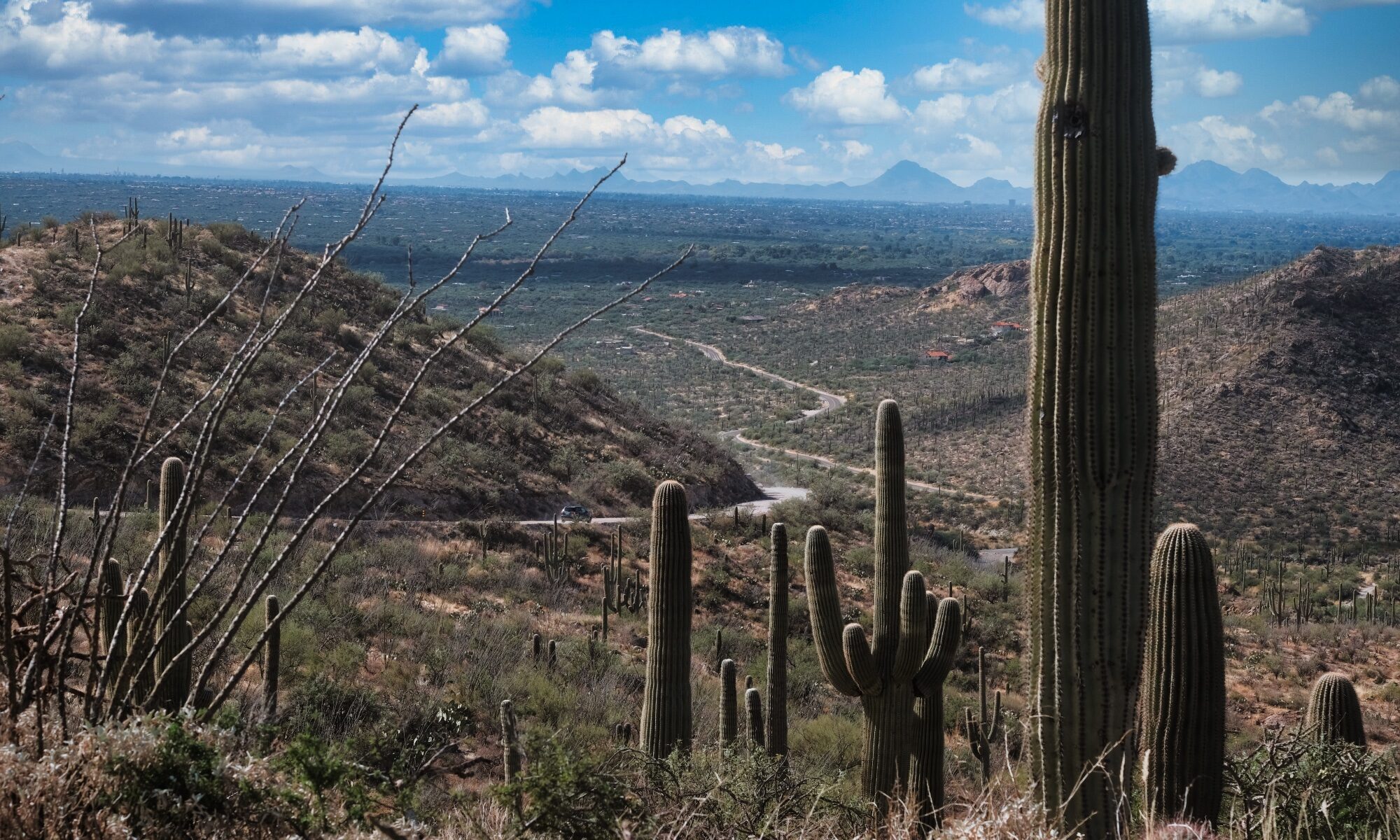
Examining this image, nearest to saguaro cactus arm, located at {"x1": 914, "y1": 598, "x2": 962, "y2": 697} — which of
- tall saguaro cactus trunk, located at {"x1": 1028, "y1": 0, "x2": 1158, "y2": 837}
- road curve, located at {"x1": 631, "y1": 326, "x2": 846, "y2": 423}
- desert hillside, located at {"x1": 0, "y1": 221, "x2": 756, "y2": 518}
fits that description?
tall saguaro cactus trunk, located at {"x1": 1028, "y1": 0, "x2": 1158, "y2": 837}

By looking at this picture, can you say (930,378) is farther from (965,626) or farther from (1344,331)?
(965,626)

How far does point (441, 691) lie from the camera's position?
38.6ft

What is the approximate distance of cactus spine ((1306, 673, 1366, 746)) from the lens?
8227 mm

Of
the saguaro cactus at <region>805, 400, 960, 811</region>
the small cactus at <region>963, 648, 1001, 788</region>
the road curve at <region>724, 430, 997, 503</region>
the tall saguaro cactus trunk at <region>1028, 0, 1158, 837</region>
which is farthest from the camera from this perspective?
the road curve at <region>724, 430, 997, 503</region>

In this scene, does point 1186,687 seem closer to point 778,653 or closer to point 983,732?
point 778,653

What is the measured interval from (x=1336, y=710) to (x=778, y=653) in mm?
4242

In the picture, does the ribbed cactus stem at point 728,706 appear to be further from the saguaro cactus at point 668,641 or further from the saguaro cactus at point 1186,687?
the saguaro cactus at point 1186,687

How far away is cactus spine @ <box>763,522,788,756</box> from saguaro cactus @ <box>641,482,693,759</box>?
1.31 m

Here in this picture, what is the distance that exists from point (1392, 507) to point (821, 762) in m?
28.7

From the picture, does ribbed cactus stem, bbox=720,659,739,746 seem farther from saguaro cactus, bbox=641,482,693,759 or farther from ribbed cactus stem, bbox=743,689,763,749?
saguaro cactus, bbox=641,482,693,759

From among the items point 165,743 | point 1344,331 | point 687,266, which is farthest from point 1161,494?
point 687,266

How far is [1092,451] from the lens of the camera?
4.96 metres

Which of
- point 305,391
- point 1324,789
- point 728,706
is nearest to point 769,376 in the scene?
point 305,391

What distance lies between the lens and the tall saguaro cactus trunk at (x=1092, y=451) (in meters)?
4.96
